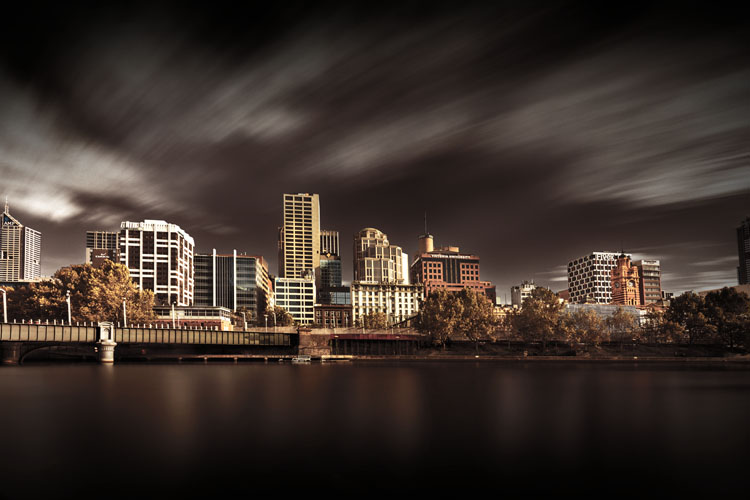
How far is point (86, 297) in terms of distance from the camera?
150m

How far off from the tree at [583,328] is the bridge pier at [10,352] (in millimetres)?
130624

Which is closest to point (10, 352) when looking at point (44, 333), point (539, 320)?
point (44, 333)

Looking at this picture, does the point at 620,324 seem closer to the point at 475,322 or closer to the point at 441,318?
the point at 475,322

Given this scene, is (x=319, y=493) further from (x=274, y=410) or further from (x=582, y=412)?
(x=582, y=412)

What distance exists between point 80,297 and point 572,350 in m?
132

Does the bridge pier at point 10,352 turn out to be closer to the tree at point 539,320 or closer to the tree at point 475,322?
the tree at point 475,322

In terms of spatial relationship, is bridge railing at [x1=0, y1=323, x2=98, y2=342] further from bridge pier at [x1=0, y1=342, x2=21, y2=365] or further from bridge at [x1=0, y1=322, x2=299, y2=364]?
bridge pier at [x1=0, y1=342, x2=21, y2=365]

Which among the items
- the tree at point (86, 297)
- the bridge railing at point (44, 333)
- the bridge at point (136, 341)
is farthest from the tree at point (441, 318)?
the bridge railing at point (44, 333)

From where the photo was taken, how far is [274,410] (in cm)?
3644

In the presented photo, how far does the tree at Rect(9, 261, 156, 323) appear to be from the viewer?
488ft

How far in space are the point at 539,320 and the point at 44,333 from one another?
117m

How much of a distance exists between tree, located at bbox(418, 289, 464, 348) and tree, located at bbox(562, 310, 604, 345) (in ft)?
95.4

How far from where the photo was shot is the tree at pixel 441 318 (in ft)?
496

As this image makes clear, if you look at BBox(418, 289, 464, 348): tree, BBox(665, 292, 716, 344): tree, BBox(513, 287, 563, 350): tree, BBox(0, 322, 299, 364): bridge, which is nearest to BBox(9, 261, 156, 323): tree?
BBox(0, 322, 299, 364): bridge
